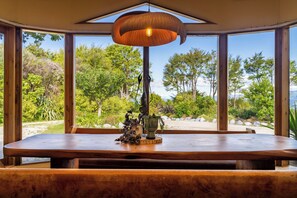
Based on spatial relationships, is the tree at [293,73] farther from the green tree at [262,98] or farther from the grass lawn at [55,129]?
the grass lawn at [55,129]

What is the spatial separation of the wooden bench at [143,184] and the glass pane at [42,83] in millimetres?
3081

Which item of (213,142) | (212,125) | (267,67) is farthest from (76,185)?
(267,67)

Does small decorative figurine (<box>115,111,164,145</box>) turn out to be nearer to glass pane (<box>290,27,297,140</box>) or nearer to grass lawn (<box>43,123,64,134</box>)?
grass lawn (<box>43,123,64,134</box>)

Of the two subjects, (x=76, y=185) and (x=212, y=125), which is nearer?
(x=76, y=185)

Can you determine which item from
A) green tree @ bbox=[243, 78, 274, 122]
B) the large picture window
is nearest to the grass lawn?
green tree @ bbox=[243, 78, 274, 122]

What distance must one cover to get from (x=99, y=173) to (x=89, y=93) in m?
3.17

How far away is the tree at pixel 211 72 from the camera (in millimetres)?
4047

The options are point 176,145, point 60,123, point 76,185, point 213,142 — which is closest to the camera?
point 76,185

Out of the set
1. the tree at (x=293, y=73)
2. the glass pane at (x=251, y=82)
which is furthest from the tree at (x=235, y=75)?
the tree at (x=293, y=73)

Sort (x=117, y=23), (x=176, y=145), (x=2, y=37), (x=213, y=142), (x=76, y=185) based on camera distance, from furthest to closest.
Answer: (x=2, y=37) < (x=117, y=23) < (x=213, y=142) < (x=176, y=145) < (x=76, y=185)

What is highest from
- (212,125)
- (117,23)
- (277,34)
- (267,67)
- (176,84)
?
(277,34)

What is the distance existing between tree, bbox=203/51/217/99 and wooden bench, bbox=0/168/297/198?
308cm

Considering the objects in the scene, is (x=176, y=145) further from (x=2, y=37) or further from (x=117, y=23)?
(x=2, y=37)

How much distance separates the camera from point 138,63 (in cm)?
409
